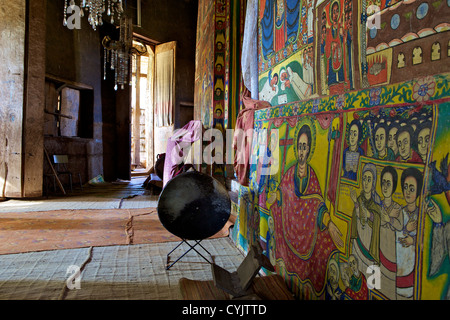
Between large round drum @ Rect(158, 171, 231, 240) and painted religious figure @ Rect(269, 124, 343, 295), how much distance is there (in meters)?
0.62

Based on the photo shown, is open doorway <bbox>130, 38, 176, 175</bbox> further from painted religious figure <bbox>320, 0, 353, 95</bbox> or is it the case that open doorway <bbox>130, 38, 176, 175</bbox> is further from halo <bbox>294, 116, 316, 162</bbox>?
painted religious figure <bbox>320, 0, 353, 95</bbox>

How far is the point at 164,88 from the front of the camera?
35.3 feet

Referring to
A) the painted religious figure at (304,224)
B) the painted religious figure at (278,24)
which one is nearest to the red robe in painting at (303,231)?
the painted religious figure at (304,224)

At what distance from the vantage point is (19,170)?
561 cm

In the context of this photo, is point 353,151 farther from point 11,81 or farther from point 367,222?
point 11,81

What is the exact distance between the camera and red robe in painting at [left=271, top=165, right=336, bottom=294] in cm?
179

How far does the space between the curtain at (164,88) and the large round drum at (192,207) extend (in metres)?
8.19

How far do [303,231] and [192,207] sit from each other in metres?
1.05

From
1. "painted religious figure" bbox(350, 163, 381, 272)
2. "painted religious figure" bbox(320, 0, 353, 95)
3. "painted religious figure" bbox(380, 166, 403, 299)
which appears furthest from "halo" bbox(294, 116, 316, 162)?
"painted religious figure" bbox(380, 166, 403, 299)

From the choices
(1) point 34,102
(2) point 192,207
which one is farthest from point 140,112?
(2) point 192,207

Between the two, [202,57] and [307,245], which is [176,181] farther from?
[202,57]

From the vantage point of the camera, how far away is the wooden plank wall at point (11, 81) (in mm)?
5543
